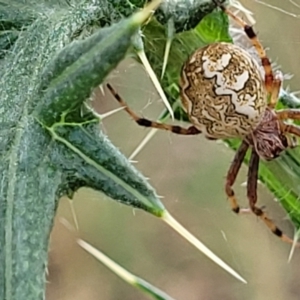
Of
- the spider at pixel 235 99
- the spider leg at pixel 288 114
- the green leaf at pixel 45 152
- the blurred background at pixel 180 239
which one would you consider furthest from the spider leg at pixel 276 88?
the blurred background at pixel 180 239

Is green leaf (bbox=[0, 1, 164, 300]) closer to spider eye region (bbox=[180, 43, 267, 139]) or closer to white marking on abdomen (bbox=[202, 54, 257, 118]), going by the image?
spider eye region (bbox=[180, 43, 267, 139])

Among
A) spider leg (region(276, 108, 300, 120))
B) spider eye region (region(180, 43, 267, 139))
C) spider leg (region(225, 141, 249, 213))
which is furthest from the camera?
spider leg (region(276, 108, 300, 120))

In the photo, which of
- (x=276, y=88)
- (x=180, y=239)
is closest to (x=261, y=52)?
(x=276, y=88)

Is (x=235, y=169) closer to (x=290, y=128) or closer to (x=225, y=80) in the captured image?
(x=290, y=128)

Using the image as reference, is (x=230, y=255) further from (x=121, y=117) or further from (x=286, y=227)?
(x=121, y=117)

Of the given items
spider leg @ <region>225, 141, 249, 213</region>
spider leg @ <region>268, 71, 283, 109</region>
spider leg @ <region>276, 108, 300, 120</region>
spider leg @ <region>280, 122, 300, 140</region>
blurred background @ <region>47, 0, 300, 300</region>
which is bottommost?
blurred background @ <region>47, 0, 300, 300</region>

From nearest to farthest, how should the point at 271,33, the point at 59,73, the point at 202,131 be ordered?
the point at 59,73 → the point at 202,131 → the point at 271,33

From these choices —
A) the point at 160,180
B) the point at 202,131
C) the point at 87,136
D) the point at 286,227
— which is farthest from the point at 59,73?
the point at 160,180

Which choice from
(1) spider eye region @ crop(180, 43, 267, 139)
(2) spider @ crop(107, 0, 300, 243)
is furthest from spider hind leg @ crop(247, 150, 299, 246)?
(1) spider eye region @ crop(180, 43, 267, 139)
